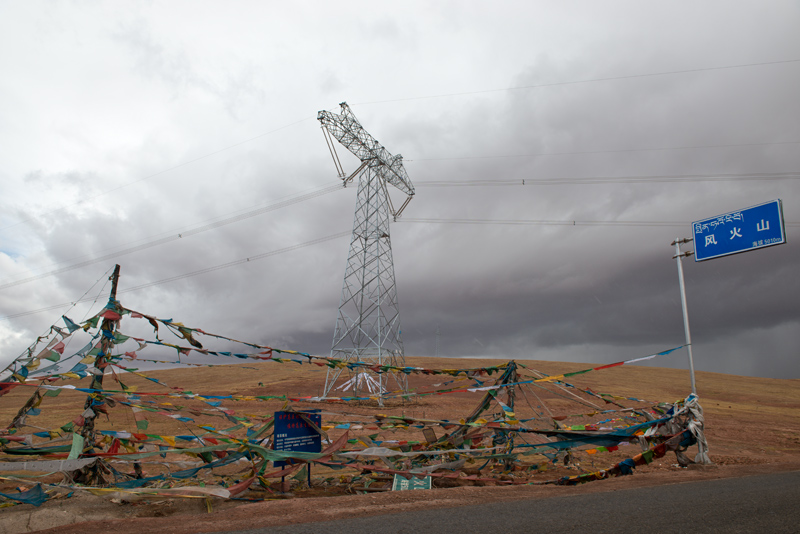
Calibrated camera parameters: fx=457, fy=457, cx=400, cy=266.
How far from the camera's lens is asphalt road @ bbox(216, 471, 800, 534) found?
16.9 feet

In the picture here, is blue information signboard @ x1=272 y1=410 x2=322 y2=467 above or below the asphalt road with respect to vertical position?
above

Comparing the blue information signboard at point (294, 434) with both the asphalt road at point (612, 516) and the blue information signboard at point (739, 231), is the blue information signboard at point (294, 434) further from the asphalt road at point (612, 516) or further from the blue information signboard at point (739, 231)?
the blue information signboard at point (739, 231)

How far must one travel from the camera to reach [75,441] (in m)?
7.25

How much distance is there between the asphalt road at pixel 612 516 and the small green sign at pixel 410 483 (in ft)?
6.91

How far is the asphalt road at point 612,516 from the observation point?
515 centimetres

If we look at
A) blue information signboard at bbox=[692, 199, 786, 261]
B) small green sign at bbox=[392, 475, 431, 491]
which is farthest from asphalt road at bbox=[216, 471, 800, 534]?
blue information signboard at bbox=[692, 199, 786, 261]

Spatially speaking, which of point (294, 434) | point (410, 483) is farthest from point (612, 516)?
point (294, 434)

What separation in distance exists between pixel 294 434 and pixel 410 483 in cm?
232

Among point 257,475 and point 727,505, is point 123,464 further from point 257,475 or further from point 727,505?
point 727,505

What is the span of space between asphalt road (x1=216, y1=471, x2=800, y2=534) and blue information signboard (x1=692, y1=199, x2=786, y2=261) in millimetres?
10601

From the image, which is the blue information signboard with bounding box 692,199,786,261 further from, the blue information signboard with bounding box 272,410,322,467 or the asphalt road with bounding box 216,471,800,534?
the blue information signboard with bounding box 272,410,322,467

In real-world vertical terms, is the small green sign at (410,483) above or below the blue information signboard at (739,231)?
below

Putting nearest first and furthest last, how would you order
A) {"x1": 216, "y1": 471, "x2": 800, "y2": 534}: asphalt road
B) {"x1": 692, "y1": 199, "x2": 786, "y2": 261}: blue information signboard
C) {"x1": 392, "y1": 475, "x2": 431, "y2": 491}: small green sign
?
{"x1": 216, "y1": 471, "x2": 800, "y2": 534}: asphalt road
{"x1": 392, "y1": 475, "x2": 431, "y2": 491}: small green sign
{"x1": 692, "y1": 199, "x2": 786, "y2": 261}: blue information signboard

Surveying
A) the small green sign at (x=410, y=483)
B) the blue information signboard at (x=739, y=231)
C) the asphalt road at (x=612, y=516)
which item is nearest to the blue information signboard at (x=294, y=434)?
the small green sign at (x=410, y=483)
